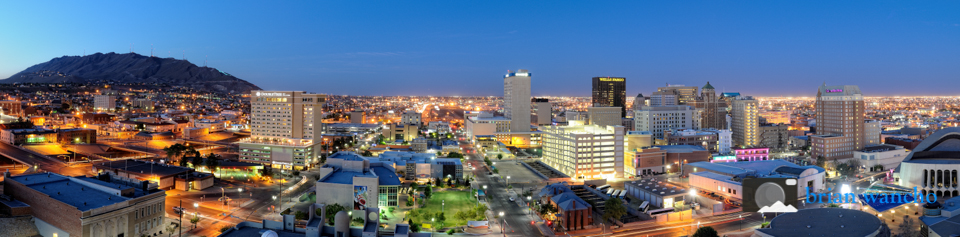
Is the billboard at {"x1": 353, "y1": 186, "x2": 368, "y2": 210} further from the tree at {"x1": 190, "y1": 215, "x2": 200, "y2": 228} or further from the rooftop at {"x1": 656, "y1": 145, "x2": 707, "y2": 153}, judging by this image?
the rooftop at {"x1": 656, "y1": 145, "x2": 707, "y2": 153}

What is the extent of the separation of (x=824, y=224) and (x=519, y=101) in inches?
2530

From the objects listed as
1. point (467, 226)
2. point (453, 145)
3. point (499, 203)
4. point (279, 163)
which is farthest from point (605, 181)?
point (279, 163)

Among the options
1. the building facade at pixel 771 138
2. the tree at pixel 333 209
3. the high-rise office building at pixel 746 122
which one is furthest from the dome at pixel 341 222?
the building facade at pixel 771 138

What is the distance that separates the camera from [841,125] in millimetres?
67812

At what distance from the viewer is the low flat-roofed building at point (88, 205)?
1056 inches

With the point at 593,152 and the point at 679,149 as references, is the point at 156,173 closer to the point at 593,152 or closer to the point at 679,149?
the point at 593,152

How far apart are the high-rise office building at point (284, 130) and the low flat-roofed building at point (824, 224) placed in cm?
4434

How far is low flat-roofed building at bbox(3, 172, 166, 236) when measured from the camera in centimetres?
2683

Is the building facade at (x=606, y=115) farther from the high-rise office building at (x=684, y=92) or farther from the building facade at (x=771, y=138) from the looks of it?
the high-rise office building at (x=684, y=92)

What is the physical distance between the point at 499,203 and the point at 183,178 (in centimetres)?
A: 2448

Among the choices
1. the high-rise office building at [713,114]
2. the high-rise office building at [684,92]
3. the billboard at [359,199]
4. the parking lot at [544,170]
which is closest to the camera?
the billboard at [359,199]

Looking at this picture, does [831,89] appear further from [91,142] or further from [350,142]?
[91,142]

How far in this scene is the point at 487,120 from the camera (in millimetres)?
88562

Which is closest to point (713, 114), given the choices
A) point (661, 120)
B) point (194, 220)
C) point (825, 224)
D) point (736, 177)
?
point (661, 120)
